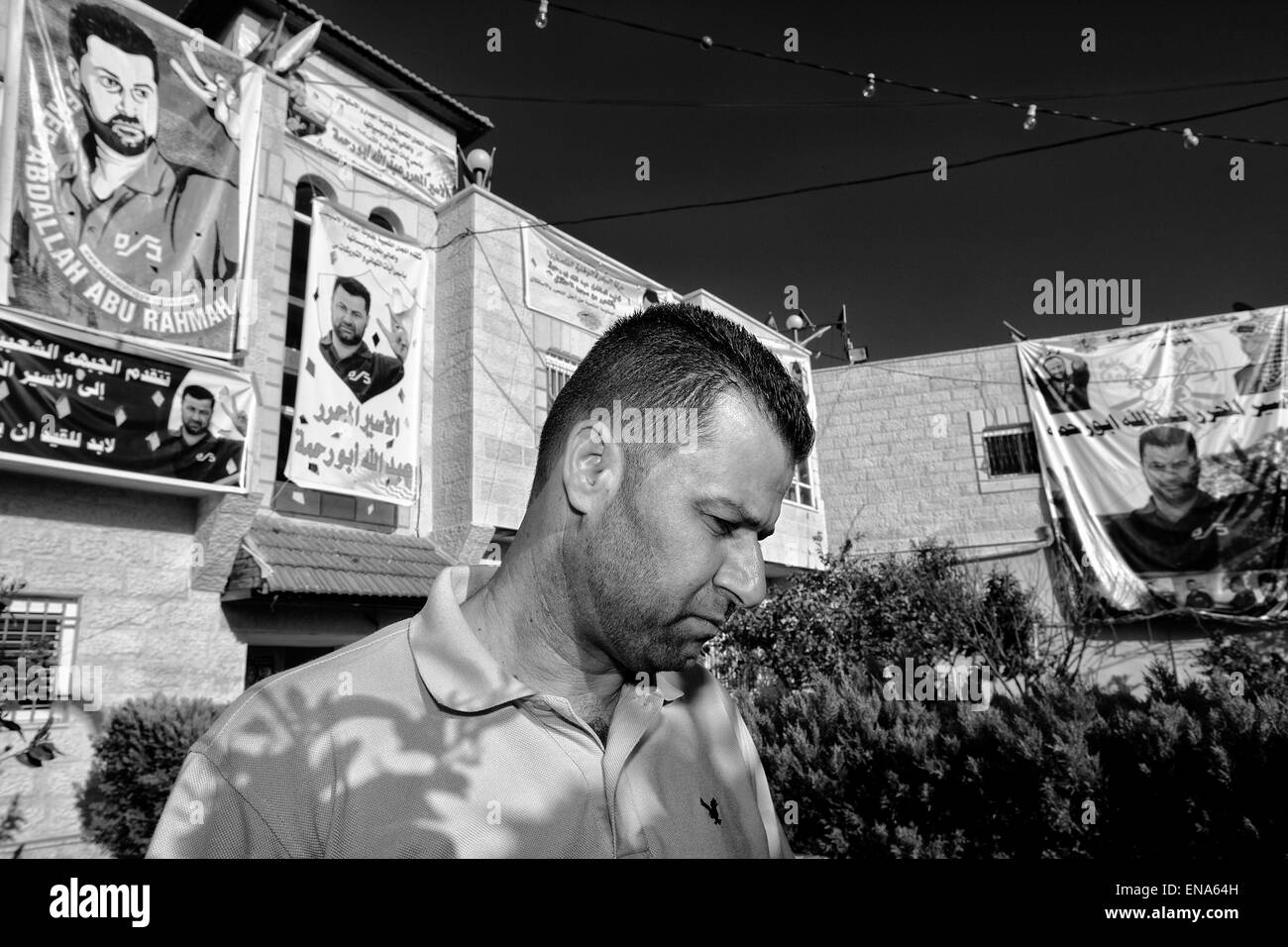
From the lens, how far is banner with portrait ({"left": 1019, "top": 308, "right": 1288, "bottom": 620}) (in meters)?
17.7

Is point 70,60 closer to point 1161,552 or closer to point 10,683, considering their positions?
point 10,683

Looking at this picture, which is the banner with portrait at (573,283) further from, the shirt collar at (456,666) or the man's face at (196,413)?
the shirt collar at (456,666)

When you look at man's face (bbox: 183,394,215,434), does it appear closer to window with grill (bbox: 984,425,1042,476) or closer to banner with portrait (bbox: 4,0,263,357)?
banner with portrait (bbox: 4,0,263,357)

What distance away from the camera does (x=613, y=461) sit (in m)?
1.88

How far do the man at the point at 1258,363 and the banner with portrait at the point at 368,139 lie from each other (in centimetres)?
1739

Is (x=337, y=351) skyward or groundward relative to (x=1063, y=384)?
groundward

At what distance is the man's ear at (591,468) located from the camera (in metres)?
1.87

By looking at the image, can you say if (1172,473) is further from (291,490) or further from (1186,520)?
(291,490)

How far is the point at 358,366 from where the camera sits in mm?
12656

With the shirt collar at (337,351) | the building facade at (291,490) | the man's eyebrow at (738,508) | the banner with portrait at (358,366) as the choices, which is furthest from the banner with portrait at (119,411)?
the man's eyebrow at (738,508)

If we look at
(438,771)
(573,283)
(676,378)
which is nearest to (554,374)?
(573,283)

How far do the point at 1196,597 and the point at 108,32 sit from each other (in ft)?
70.5

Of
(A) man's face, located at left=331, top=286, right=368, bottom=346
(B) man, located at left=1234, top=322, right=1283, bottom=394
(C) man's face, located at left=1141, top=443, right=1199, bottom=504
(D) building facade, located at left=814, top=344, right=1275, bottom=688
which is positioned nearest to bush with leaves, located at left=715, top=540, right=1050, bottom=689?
(D) building facade, located at left=814, top=344, right=1275, bottom=688

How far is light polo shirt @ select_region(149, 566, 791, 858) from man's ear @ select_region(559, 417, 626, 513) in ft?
1.24
